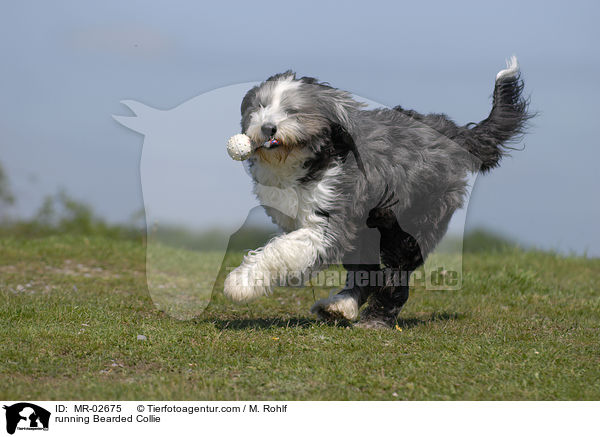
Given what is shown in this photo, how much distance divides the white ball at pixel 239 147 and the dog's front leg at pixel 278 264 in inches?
26.4

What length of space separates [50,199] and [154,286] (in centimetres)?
466

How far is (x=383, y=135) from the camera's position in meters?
5.24

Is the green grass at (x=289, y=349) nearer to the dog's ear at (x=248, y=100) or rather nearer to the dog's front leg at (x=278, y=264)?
the dog's front leg at (x=278, y=264)

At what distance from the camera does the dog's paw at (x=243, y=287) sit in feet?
15.9

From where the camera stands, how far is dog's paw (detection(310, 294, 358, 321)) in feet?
18.0

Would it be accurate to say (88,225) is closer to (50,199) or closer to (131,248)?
(50,199)

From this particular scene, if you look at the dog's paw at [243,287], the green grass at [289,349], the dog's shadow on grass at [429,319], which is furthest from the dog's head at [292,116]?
the dog's shadow on grass at [429,319]

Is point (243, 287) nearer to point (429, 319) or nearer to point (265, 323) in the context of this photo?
point (265, 323)
